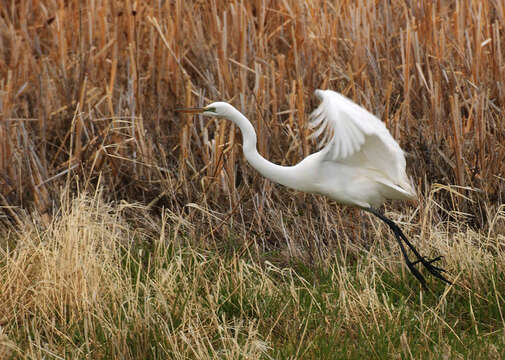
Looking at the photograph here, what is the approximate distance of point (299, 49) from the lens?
4195 millimetres

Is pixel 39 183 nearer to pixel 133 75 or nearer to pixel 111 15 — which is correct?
pixel 133 75

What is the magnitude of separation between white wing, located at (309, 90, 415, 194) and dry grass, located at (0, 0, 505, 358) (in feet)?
0.88

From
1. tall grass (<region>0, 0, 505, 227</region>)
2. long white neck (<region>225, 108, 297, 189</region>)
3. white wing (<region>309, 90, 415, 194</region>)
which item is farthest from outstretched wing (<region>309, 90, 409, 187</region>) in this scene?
tall grass (<region>0, 0, 505, 227</region>)

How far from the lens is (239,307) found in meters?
2.72

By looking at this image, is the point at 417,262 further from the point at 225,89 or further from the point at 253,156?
the point at 225,89

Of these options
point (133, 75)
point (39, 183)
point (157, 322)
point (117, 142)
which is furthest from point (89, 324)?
point (133, 75)

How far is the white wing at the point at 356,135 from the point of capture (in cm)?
249

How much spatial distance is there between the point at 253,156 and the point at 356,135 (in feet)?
1.73

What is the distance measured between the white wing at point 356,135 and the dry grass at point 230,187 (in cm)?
27

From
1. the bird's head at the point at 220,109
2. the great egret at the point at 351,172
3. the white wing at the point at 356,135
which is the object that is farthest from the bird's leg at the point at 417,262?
the bird's head at the point at 220,109

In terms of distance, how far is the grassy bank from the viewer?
7.72 ft

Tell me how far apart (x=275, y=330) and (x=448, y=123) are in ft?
5.23

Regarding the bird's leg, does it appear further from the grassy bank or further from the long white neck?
the long white neck

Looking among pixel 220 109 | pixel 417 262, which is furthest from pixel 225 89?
pixel 417 262
